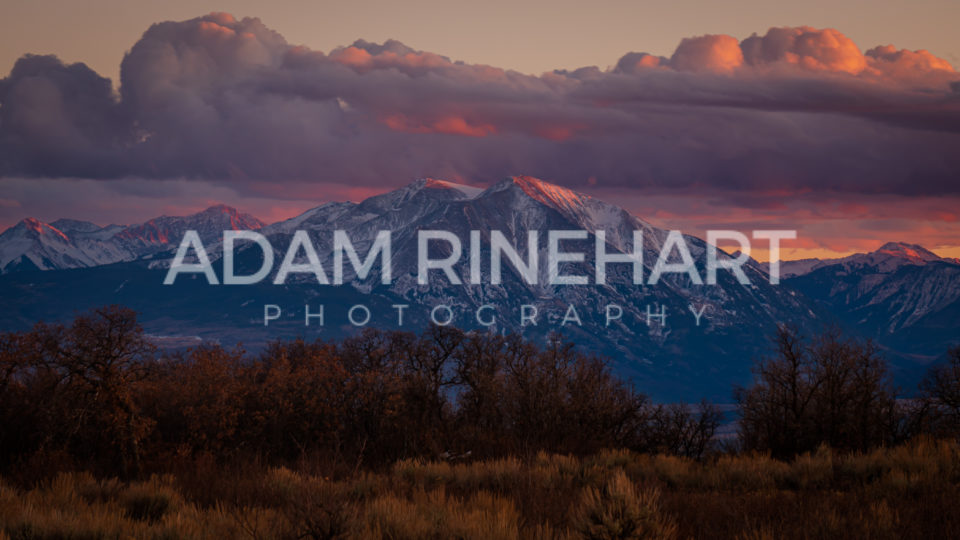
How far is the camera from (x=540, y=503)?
496 inches

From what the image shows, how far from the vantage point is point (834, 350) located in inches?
2197

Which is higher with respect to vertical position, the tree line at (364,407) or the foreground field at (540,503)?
the foreground field at (540,503)

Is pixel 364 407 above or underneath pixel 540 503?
underneath

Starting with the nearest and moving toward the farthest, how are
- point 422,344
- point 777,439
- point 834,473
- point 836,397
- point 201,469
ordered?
point 834,473, point 201,469, point 777,439, point 836,397, point 422,344

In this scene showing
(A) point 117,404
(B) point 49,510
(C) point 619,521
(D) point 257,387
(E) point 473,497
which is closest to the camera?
(C) point 619,521

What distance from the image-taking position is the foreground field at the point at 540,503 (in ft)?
31.1

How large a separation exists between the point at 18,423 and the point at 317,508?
21509 millimetres

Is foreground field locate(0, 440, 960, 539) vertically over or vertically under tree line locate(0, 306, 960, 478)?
over

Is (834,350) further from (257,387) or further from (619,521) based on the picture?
(619,521)

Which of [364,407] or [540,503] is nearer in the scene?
[540,503]

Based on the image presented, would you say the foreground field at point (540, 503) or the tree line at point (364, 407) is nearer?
the foreground field at point (540, 503)

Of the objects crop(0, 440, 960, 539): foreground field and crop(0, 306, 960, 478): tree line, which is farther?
crop(0, 306, 960, 478): tree line

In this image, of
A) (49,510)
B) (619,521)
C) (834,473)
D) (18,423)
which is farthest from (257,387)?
(619,521)

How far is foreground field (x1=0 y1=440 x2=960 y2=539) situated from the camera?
9.48 metres
